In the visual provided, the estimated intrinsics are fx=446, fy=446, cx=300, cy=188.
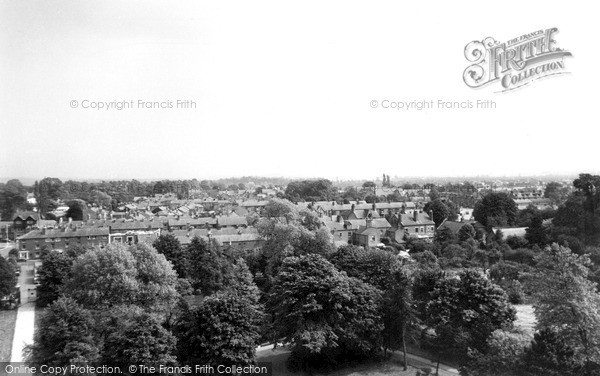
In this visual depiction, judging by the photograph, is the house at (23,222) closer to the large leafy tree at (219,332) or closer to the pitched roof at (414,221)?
the pitched roof at (414,221)

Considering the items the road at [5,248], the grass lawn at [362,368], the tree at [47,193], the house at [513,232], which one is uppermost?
the tree at [47,193]

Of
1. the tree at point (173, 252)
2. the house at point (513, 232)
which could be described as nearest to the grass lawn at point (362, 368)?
the tree at point (173, 252)

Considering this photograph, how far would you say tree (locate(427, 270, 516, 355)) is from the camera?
1708 centimetres

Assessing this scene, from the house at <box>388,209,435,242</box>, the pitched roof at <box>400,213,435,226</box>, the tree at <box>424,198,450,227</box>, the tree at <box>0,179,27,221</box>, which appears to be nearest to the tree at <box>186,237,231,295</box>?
the house at <box>388,209,435,242</box>

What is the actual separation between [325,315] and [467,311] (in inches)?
226

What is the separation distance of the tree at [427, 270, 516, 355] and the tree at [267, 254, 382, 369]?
2596 millimetres

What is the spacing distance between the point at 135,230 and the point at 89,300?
95.5 ft

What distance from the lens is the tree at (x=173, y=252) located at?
96.7 ft

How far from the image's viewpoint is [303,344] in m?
17.7

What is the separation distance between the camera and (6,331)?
79.9 feet

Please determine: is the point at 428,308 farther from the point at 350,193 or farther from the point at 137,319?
the point at 350,193

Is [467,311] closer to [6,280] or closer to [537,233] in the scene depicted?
[537,233]

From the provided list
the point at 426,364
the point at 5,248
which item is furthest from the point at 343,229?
the point at 5,248

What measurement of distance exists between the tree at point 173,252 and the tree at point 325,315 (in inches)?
462
